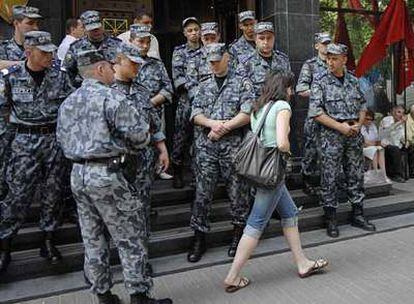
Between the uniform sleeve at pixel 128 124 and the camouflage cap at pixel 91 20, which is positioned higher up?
the camouflage cap at pixel 91 20

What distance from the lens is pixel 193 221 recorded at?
189 inches

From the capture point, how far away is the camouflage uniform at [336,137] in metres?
5.29

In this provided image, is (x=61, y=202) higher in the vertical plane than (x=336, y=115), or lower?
lower

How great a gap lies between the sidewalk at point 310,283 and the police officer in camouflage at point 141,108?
466 millimetres

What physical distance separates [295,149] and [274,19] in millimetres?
1934

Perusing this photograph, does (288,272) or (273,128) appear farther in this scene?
(288,272)

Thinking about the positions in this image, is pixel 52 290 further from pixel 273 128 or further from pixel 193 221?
pixel 273 128

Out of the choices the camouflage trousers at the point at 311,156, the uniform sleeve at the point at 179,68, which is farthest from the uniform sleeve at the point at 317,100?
the uniform sleeve at the point at 179,68

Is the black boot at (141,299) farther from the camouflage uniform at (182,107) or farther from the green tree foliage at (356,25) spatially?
the green tree foliage at (356,25)

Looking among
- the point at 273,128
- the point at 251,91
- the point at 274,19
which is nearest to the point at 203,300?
the point at 273,128

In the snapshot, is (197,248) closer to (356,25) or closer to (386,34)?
(386,34)

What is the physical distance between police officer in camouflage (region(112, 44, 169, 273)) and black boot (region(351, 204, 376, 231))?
8.61 ft

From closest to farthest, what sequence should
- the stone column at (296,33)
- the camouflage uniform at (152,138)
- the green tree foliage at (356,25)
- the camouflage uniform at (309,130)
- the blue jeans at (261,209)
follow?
the camouflage uniform at (152,138) → the blue jeans at (261,209) → the camouflage uniform at (309,130) → the stone column at (296,33) → the green tree foliage at (356,25)

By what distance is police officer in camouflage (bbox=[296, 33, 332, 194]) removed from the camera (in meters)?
6.11
